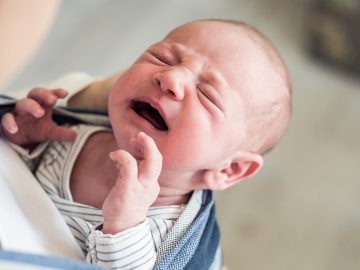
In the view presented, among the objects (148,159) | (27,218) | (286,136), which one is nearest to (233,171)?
(148,159)

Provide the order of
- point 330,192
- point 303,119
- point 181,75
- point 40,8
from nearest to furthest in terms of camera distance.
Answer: point 40,8
point 181,75
point 330,192
point 303,119

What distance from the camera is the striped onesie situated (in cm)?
68

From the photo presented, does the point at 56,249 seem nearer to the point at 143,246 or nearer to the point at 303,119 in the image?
the point at 143,246

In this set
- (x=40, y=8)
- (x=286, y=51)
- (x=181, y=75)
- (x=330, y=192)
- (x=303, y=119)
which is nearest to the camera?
(x=40, y=8)

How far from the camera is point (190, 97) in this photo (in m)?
0.75

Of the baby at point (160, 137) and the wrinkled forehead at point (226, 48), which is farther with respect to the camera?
the wrinkled forehead at point (226, 48)

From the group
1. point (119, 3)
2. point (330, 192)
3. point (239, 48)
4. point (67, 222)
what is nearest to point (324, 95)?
point (330, 192)

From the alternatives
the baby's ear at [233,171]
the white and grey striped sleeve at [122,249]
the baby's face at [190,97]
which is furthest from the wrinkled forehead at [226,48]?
the white and grey striped sleeve at [122,249]

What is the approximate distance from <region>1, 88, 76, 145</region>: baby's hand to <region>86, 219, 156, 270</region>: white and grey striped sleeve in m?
0.20

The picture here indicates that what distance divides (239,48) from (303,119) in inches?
39.1

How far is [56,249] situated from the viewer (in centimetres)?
67

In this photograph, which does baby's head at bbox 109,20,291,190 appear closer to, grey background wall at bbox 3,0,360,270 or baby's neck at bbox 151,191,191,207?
baby's neck at bbox 151,191,191,207

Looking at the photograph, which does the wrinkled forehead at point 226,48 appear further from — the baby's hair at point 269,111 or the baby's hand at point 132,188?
the baby's hand at point 132,188

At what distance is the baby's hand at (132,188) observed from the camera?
665 mm
